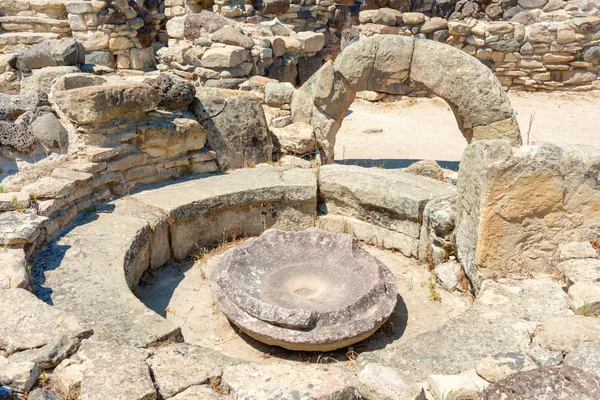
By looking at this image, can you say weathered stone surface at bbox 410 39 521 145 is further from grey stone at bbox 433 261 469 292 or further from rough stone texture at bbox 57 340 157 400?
rough stone texture at bbox 57 340 157 400

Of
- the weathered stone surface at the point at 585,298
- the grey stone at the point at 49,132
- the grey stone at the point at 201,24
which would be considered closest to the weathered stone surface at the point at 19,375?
the grey stone at the point at 49,132

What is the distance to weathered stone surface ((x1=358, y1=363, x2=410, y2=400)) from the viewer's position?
9.71 ft

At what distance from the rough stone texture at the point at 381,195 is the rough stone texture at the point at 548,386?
9.42 ft

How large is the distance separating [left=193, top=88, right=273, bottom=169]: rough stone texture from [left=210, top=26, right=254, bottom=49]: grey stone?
2019 mm

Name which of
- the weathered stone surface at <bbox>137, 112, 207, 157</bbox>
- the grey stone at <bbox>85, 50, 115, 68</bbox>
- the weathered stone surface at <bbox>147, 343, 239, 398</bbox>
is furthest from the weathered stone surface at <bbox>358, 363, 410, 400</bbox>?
the grey stone at <bbox>85, 50, 115, 68</bbox>

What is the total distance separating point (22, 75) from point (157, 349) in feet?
17.1

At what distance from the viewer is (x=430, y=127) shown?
9906 mm


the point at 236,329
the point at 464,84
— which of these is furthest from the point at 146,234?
the point at 464,84

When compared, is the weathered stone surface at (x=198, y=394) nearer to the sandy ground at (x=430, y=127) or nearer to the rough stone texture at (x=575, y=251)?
Result: the rough stone texture at (x=575, y=251)

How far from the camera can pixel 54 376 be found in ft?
9.59

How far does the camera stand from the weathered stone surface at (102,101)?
4973mm

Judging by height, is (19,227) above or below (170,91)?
below

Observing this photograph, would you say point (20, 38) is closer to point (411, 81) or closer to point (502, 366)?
point (411, 81)

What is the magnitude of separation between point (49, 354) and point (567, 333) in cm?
277
